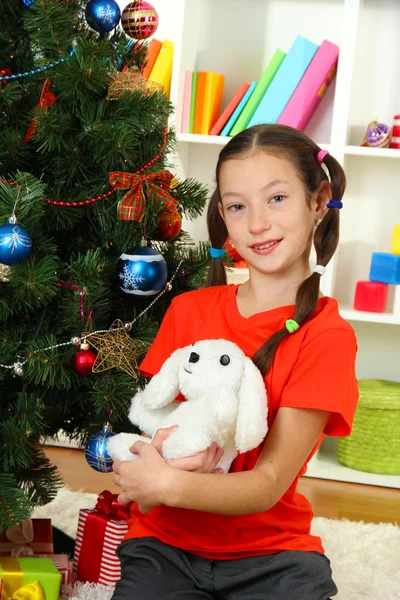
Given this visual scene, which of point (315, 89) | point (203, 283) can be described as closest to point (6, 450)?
point (203, 283)

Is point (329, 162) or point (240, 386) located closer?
point (240, 386)

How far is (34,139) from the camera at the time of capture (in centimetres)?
132

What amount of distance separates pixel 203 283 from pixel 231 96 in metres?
1.27

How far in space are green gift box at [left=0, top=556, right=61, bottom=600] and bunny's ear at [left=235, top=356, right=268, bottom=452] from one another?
Answer: 0.51 metres

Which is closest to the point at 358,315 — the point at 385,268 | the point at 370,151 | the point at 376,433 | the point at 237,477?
the point at 385,268

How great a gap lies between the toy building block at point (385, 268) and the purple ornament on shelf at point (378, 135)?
315 millimetres

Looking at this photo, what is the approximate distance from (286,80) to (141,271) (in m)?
1.20

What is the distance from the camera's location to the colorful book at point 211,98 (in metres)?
2.39

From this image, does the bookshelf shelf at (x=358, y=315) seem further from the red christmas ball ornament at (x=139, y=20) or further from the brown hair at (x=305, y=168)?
the brown hair at (x=305, y=168)

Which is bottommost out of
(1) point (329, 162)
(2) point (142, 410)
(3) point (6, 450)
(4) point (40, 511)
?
(4) point (40, 511)

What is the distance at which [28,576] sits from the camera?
1.33 m

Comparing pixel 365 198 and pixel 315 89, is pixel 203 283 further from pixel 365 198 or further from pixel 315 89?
pixel 365 198

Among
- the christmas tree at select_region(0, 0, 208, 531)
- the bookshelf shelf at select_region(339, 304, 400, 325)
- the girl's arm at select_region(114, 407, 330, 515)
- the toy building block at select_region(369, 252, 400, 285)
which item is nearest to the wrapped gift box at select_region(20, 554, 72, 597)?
the christmas tree at select_region(0, 0, 208, 531)

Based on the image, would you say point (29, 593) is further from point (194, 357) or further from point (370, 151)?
point (370, 151)
